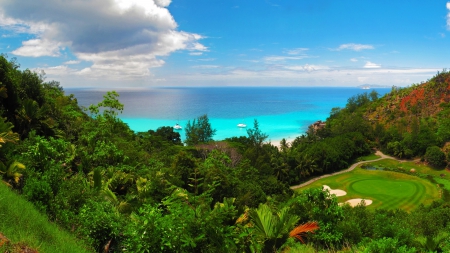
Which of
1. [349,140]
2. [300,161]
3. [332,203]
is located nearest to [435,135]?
[349,140]

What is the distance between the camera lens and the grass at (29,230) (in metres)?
4.55

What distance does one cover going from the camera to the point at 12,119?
1348cm

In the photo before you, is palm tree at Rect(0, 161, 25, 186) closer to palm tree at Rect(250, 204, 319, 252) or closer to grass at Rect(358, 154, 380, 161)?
palm tree at Rect(250, 204, 319, 252)

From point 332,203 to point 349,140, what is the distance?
43587mm

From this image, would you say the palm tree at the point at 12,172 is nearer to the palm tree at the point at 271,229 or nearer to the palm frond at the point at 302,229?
the palm tree at the point at 271,229

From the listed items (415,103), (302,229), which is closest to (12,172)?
(302,229)

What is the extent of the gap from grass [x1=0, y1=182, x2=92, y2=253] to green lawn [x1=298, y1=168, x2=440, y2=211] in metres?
29.4

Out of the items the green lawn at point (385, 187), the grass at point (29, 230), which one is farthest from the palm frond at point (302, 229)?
the green lawn at point (385, 187)

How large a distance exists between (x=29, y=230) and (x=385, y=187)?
3740 cm

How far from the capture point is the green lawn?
29.9 meters

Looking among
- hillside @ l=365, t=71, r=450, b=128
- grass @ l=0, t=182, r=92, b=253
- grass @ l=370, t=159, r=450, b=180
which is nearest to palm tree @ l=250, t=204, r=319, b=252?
grass @ l=0, t=182, r=92, b=253

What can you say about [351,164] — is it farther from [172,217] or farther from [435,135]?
[172,217]

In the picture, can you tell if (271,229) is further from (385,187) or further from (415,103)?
(415,103)

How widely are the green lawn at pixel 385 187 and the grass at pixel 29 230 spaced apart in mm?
29376
